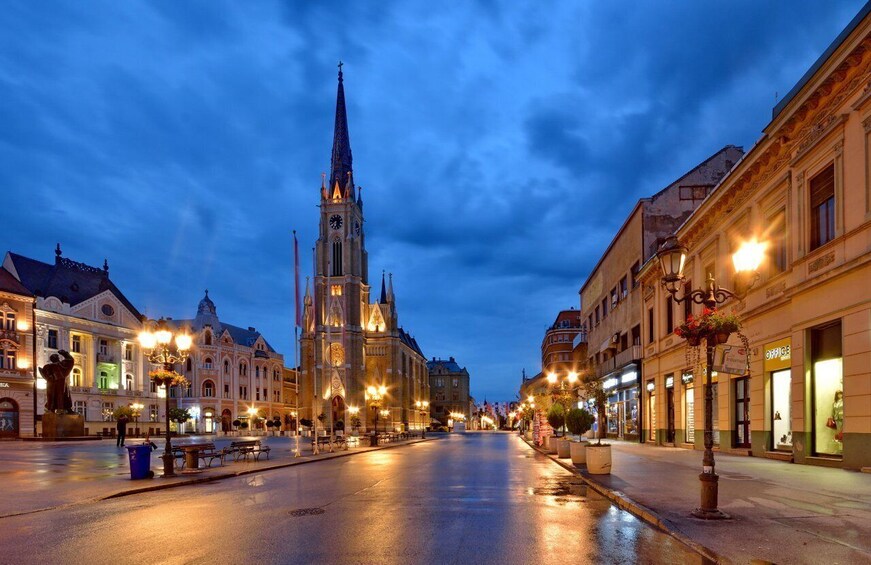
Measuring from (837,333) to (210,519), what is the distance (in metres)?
17.1

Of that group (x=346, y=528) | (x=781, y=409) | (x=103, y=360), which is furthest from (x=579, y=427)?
(x=103, y=360)

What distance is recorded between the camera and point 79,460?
2816 cm

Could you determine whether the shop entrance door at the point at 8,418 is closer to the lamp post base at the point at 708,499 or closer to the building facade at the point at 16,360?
the building facade at the point at 16,360

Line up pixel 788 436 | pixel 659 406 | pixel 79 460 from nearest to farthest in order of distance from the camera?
pixel 788 436 → pixel 79 460 → pixel 659 406

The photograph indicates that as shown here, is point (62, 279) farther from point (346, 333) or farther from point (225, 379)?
point (346, 333)

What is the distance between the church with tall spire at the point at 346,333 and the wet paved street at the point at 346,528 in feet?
273

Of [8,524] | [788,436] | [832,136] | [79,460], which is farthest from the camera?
[79,460]

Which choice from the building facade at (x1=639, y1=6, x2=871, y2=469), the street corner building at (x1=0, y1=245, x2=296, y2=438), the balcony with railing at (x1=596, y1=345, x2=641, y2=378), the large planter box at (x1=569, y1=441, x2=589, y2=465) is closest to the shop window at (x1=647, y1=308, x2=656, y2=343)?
the balcony with railing at (x1=596, y1=345, x2=641, y2=378)

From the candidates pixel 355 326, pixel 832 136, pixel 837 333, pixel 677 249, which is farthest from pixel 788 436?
pixel 355 326

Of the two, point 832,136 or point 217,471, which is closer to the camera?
point 832,136

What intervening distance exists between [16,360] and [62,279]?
46.9ft

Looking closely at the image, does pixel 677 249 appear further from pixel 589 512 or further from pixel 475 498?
pixel 475 498

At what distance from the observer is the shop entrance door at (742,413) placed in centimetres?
2544

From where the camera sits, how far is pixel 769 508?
37.4ft
